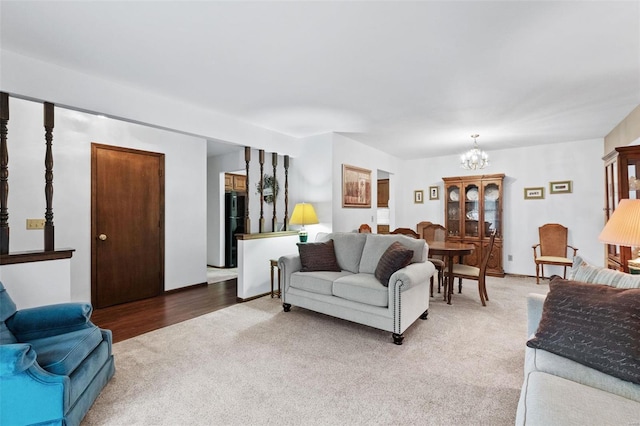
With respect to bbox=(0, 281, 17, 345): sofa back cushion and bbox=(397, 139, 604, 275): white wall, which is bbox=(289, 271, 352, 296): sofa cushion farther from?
bbox=(397, 139, 604, 275): white wall

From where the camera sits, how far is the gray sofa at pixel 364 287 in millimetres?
2787

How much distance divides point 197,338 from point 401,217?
5.12 meters

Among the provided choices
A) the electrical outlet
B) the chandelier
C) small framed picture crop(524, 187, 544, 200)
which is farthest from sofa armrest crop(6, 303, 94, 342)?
small framed picture crop(524, 187, 544, 200)

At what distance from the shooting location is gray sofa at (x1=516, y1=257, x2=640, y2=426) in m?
1.12

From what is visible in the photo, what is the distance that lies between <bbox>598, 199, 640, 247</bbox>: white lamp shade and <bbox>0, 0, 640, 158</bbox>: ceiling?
1204mm

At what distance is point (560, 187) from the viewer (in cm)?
531

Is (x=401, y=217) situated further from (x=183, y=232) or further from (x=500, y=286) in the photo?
(x=183, y=232)

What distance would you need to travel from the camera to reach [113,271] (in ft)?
13.0

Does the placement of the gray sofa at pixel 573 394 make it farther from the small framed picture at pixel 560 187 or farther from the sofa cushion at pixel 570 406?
the small framed picture at pixel 560 187

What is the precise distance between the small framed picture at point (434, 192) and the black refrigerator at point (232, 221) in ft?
13.3

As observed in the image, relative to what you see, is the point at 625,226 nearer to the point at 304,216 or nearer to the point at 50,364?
the point at 304,216

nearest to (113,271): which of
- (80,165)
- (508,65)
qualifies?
(80,165)

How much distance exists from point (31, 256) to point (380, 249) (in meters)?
3.14

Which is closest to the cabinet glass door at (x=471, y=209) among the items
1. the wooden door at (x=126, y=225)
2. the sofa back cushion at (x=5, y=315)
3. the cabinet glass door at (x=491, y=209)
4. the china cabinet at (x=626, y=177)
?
the cabinet glass door at (x=491, y=209)
